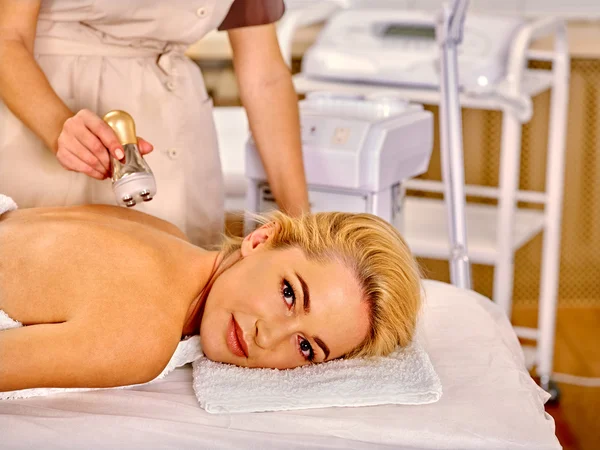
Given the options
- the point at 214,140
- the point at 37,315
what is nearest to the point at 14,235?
the point at 37,315

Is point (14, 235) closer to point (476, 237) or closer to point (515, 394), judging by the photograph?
point (515, 394)

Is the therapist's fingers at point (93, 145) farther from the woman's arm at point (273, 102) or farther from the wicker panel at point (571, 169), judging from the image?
the wicker panel at point (571, 169)

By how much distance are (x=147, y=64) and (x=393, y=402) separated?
810mm

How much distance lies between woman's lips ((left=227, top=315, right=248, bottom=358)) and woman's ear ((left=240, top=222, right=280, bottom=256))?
0.54 ft

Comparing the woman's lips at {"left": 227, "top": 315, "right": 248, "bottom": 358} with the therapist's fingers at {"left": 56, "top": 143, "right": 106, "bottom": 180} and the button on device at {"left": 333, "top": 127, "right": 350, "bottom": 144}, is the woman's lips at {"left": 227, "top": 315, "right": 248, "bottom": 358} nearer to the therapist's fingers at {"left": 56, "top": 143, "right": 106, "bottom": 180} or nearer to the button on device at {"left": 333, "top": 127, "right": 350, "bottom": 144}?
the therapist's fingers at {"left": 56, "top": 143, "right": 106, "bottom": 180}

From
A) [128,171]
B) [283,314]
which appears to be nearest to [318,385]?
[283,314]

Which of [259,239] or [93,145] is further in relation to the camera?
[259,239]

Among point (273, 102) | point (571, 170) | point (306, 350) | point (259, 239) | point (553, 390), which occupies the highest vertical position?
point (273, 102)

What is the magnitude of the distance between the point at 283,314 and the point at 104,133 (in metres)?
0.37

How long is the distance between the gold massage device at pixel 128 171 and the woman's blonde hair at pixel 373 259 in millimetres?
256

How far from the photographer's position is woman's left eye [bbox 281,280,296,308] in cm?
141

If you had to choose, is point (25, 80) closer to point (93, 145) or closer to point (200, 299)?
point (93, 145)

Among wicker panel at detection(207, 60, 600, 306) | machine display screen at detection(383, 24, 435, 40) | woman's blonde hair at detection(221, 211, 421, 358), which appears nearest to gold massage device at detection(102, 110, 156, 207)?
woman's blonde hair at detection(221, 211, 421, 358)

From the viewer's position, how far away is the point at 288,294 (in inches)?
55.7
